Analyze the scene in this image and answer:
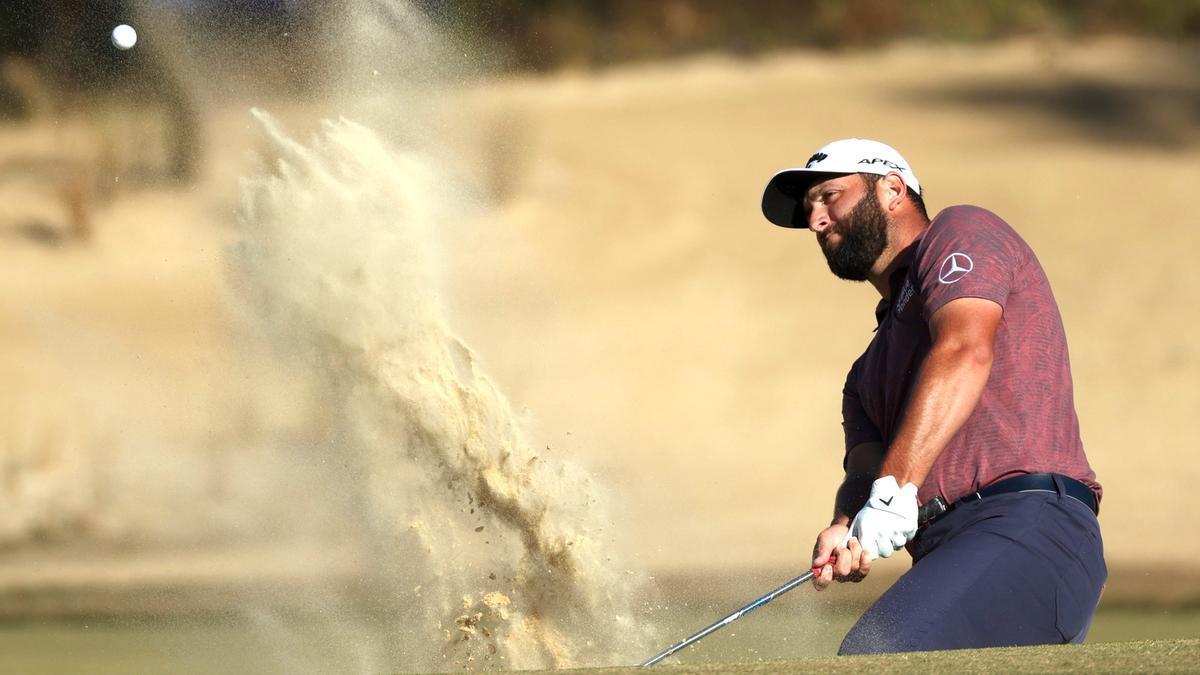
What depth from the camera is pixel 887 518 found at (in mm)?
2732

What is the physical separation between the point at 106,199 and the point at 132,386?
243 cm

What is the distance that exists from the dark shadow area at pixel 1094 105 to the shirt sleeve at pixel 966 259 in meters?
12.4

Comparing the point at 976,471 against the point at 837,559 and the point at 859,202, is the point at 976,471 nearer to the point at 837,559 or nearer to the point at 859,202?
the point at 837,559

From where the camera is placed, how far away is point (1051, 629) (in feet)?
8.89

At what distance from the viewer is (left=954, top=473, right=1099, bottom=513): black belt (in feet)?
9.24

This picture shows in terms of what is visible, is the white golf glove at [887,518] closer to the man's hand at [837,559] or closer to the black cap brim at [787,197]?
the man's hand at [837,559]

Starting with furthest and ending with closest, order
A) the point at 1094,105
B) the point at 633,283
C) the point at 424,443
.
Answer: the point at 1094,105, the point at 633,283, the point at 424,443

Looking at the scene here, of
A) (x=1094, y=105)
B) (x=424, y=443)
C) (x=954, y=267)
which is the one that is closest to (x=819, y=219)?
(x=954, y=267)

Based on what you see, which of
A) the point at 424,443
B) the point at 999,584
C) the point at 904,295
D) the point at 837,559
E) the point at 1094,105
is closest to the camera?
the point at 999,584

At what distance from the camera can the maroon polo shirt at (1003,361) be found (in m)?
2.85

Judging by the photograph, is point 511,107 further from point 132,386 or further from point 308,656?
point 308,656

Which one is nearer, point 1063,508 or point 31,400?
point 1063,508

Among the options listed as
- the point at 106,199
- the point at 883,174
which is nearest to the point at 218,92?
the point at 106,199

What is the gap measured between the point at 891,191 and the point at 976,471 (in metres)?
0.59
